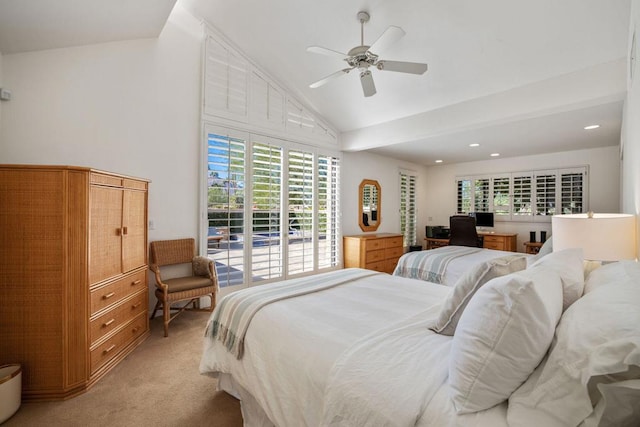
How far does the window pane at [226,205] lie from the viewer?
3.76 metres

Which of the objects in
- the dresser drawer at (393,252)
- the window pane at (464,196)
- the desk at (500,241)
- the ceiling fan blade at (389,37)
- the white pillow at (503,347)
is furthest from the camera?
the window pane at (464,196)

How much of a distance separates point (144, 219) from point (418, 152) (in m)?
4.70

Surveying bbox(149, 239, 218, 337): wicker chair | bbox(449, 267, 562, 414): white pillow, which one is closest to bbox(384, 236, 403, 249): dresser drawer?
bbox(149, 239, 218, 337): wicker chair

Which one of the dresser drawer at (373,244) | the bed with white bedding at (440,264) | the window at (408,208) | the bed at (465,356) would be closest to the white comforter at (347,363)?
the bed at (465,356)

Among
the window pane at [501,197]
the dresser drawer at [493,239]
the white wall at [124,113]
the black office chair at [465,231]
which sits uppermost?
the white wall at [124,113]

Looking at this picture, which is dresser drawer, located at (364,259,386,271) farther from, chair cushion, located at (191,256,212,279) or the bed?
the bed

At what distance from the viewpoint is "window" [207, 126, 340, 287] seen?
3.80m

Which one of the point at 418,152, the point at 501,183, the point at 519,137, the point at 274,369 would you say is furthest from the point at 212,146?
the point at 501,183

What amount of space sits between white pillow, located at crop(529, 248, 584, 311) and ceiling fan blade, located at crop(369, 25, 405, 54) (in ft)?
6.28

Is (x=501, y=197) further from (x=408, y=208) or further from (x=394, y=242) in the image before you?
(x=394, y=242)

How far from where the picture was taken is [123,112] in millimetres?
3180

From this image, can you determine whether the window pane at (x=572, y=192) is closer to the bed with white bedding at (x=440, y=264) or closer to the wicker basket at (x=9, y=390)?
the bed with white bedding at (x=440, y=264)

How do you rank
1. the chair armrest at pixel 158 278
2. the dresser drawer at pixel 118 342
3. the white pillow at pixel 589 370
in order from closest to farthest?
the white pillow at pixel 589 370 → the dresser drawer at pixel 118 342 → the chair armrest at pixel 158 278

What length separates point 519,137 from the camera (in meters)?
4.35
